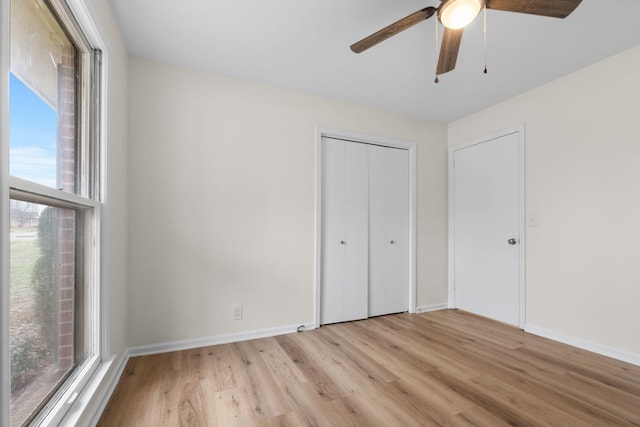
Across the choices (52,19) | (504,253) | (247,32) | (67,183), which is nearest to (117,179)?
(67,183)

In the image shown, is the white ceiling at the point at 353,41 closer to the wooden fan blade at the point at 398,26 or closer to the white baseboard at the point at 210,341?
the wooden fan blade at the point at 398,26

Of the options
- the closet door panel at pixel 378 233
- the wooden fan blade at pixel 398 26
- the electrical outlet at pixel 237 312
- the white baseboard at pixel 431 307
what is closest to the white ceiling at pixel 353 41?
the wooden fan blade at pixel 398 26

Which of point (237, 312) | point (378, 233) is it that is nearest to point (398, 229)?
point (378, 233)

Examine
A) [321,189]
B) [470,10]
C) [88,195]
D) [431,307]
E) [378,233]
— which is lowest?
[431,307]

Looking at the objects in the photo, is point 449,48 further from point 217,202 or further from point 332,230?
point 217,202

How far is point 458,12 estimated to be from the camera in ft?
4.49

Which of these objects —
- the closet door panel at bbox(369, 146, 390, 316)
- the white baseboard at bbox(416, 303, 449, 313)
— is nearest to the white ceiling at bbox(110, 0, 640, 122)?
the closet door panel at bbox(369, 146, 390, 316)

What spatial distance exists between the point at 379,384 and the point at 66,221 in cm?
199

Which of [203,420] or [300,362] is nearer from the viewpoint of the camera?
[203,420]

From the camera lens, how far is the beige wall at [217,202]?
2301 millimetres

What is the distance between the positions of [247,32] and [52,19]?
1.08m

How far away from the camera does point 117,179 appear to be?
76.8 inches

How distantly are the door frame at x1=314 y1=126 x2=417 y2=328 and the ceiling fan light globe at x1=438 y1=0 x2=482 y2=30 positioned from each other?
1657mm

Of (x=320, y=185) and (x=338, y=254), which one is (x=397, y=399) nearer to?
(x=338, y=254)
